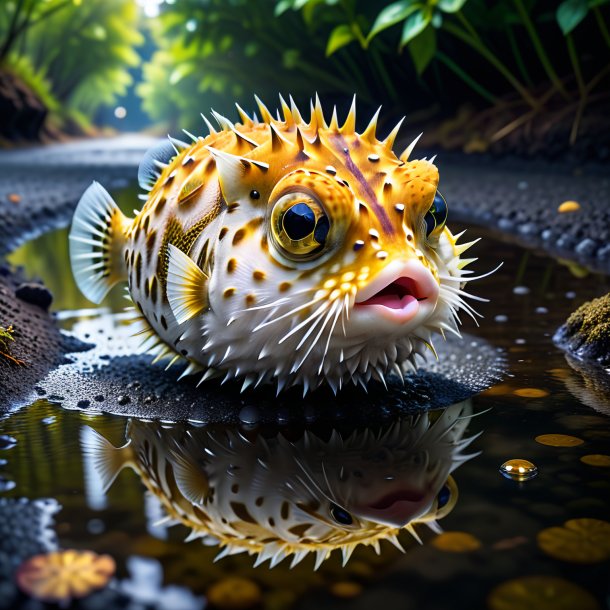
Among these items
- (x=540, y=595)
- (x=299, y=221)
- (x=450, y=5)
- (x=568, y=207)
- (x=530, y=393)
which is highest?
(x=450, y=5)

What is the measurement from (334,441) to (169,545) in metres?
0.77

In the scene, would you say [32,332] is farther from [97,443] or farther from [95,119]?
[95,119]

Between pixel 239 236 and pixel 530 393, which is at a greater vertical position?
pixel 239 236

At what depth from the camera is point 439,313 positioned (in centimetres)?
252

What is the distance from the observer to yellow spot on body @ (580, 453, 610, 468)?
2141 millimetres

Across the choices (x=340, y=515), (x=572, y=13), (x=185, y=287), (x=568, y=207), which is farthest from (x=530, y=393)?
(x=572, y=13)

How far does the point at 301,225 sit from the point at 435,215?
1.61 ft

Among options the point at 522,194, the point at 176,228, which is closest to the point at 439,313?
the point at 176,228

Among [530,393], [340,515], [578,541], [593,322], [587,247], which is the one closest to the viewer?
[578,541]

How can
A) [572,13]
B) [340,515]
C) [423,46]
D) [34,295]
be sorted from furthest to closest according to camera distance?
1. [423,46]
2. [572,13]
3. [34,295]
4. [340,515]

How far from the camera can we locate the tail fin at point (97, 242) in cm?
327

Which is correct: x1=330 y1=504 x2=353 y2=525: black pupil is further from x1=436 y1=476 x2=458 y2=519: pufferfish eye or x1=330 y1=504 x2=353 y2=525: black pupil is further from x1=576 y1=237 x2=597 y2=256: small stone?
x1=576 y1=237 x2=597 y2=256: small stone

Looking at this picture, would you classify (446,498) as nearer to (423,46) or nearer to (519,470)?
(519,470)

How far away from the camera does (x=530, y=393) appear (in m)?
2.81
